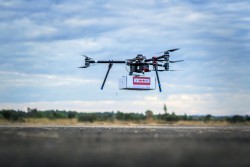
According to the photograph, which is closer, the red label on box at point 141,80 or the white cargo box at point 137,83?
the white cargo box at point 137,83

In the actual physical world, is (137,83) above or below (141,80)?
below

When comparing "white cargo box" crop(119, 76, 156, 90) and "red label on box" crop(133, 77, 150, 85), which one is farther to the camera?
"red label on box" crop(133, 77, 150, 85)

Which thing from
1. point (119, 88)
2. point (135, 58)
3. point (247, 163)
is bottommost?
point (247, 163)

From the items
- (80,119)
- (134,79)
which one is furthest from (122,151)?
(80,119)

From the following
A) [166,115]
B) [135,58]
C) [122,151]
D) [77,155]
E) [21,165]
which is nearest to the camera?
[21,165]

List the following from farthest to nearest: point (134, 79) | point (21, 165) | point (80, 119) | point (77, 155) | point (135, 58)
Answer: point (80, 119), point (135, 58), point (134, 79), point (77, 155), point (21, 165)

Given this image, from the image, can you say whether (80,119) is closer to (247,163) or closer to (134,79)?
(134,79)

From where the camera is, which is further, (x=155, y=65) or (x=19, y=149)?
(x=155, y=65)

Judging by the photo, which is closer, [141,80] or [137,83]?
[137,83]
